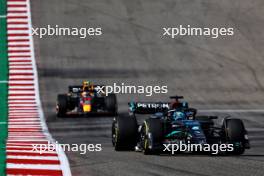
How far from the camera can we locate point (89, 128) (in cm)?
2658

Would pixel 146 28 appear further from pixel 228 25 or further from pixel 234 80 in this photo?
pixel 234 80

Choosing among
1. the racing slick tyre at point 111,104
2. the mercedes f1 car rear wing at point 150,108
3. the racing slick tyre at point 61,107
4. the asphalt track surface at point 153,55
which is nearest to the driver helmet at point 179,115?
the mercedes f1 car rear wing at point 150,108

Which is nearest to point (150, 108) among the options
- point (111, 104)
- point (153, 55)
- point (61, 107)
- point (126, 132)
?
point (126, 132)

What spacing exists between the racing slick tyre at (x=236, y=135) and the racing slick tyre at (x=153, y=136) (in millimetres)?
1401

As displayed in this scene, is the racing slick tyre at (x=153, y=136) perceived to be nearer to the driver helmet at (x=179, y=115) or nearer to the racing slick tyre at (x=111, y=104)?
the driver helmet at (x=179, y=115)

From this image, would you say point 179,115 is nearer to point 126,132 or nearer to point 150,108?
point 126,132

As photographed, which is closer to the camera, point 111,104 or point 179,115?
point 179,115

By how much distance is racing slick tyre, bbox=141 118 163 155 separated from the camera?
1777 cm

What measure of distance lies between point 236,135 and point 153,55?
22.6 meters

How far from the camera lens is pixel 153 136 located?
1781cm

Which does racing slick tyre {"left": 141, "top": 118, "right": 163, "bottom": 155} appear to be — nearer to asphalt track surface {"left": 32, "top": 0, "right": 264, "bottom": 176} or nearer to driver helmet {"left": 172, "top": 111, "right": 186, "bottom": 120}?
driver helmet {"left": 172, "top": 111, "right": 186, "bottom": 120}

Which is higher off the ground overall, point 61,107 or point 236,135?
point 61,107

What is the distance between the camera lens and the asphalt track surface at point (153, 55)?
32.9 metres

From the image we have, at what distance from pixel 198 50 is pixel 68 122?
13.9 meters
